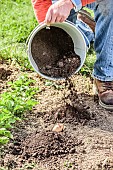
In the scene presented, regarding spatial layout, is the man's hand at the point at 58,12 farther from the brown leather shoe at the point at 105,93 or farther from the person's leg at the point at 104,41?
the brown leather shoe at the point at 105,93

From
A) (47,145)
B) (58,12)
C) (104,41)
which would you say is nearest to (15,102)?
(47,145)

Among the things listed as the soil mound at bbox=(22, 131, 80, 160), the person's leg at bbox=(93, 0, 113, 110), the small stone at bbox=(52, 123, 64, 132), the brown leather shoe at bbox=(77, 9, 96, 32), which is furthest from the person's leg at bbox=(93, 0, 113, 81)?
the brown leather shoe at bbox=(77, 9, 96, 32)

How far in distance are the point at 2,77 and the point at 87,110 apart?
823mm

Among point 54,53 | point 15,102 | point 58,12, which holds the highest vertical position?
point 58,12

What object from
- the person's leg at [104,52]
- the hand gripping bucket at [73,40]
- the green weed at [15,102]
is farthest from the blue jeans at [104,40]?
the green weed at [15,102]

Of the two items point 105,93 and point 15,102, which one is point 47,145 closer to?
point 15,102

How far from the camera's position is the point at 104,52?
163 inches

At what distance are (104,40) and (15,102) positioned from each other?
83cm

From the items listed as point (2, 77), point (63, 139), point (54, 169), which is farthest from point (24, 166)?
point (2, 77)

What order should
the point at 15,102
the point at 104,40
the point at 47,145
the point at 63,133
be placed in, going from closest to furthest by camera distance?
the point at 47,145 → the point at 63,133 → the point at 15,102 → the point at 104,40

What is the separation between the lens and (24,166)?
10.7 ft

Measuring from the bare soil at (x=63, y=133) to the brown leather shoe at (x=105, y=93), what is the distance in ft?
0.16

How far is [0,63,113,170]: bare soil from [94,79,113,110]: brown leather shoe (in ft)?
0.16

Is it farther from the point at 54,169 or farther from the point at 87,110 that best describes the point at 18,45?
the point at 54,169
